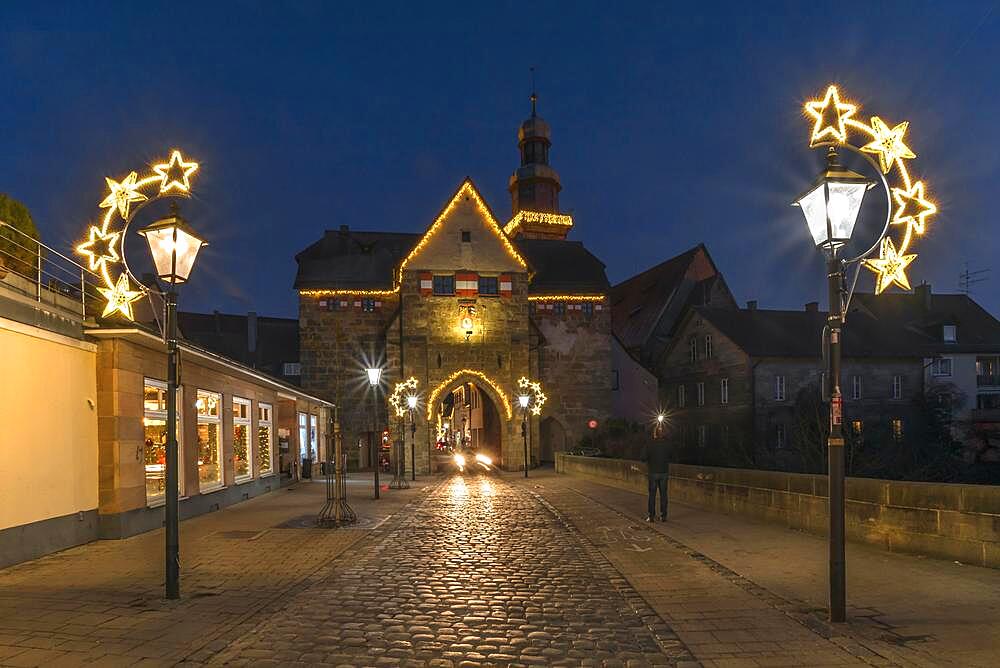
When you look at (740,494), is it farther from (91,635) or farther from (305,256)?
(305,256)

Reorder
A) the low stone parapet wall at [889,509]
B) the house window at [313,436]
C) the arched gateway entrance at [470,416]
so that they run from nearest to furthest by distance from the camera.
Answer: the low stone parapet wall at [889,509]
the house window at [313,436]
the arched gateway entrance at [470,416]

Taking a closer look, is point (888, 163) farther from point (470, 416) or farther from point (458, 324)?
point (470, 416)

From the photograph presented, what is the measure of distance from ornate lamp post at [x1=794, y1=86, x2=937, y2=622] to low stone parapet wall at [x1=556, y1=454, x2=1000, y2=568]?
306cm

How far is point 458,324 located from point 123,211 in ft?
94.6

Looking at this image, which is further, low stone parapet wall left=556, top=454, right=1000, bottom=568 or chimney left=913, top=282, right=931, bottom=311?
chimney left=913, top=282, right=931, bottom=311

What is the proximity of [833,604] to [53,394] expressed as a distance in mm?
10325

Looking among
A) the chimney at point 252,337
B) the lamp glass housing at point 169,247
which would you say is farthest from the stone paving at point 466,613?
the chimney at point 252,337

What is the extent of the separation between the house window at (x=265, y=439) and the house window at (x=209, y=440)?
3.90 m

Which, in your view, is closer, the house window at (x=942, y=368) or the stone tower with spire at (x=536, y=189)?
the house window at (x=942, y=368)

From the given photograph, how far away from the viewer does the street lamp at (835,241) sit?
704 centimetres

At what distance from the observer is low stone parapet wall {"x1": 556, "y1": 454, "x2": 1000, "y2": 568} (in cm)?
909

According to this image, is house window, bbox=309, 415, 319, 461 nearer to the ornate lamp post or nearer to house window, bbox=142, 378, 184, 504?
house window, bbox=142, 378, 184, 504

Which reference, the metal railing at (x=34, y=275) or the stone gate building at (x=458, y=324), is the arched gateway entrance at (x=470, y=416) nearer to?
the stone gate building at (x=458, y=324)

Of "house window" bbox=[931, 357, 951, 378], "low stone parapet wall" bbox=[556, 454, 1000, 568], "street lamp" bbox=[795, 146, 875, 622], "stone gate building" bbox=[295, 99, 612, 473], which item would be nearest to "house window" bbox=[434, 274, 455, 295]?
"stone gate building" bbox=[295, 99, 612, 473]
